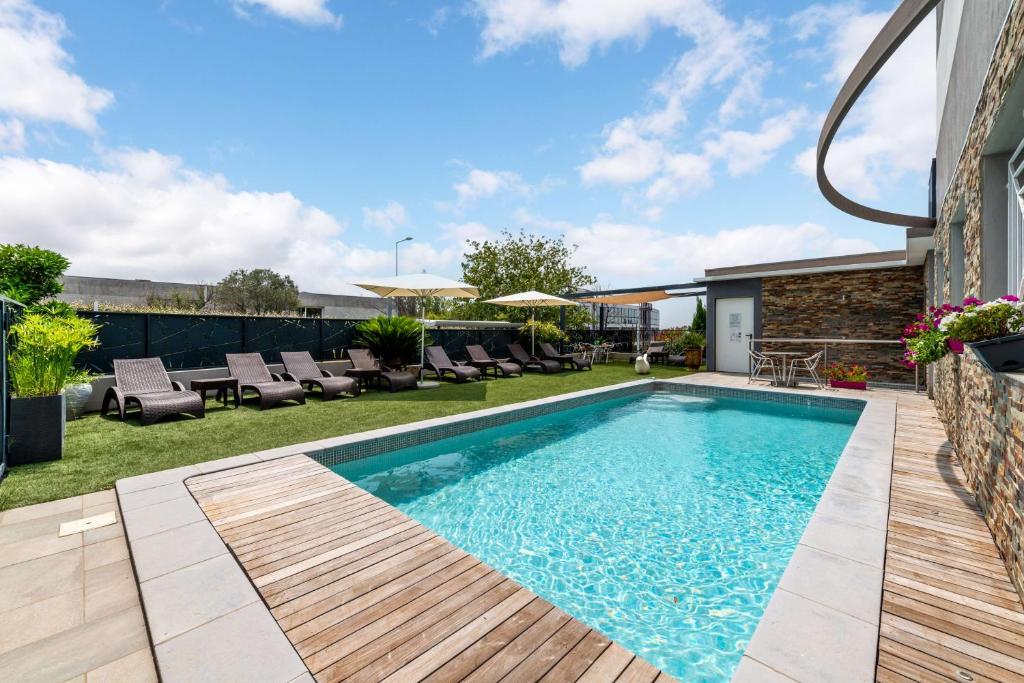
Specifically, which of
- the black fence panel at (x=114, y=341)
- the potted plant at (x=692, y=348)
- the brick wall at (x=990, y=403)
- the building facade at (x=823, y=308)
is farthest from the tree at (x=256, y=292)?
the brick wall at (x=990, y=403)

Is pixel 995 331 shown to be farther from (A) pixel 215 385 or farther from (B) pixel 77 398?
(B) pixel 77 398

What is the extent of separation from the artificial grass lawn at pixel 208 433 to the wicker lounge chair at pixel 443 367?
1197mm

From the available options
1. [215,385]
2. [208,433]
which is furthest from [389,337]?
[208,433]

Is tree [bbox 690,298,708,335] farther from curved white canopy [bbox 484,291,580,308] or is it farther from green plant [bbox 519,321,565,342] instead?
curved white canopy [bbox 484,291,580,308]

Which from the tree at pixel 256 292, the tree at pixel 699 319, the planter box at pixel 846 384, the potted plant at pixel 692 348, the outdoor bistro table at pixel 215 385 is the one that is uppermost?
the tree at pixel 256 292

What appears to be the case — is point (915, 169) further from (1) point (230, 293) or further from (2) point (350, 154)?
(1) point (230, 293)

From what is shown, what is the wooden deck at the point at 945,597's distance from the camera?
71.9 inches

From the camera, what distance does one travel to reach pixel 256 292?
3338 centimetres

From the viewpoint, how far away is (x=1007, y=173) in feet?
11.7

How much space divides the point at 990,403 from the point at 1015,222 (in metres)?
1.46

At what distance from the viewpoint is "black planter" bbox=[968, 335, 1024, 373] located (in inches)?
106

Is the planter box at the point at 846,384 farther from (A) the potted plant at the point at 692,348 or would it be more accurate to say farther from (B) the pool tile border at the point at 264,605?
(B) the pool tile border at the point at 264,605

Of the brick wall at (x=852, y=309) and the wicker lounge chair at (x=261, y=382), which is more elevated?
the brick wall at (x=852, y=309)

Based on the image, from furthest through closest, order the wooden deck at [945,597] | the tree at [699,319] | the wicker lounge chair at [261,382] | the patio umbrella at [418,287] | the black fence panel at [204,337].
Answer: the tree at [699,319] < the patio umbrella at [418,287] < the black fence panel at [204,337] < the wicker lounge chair at [261,382] < the wooden deck at [945,597]
